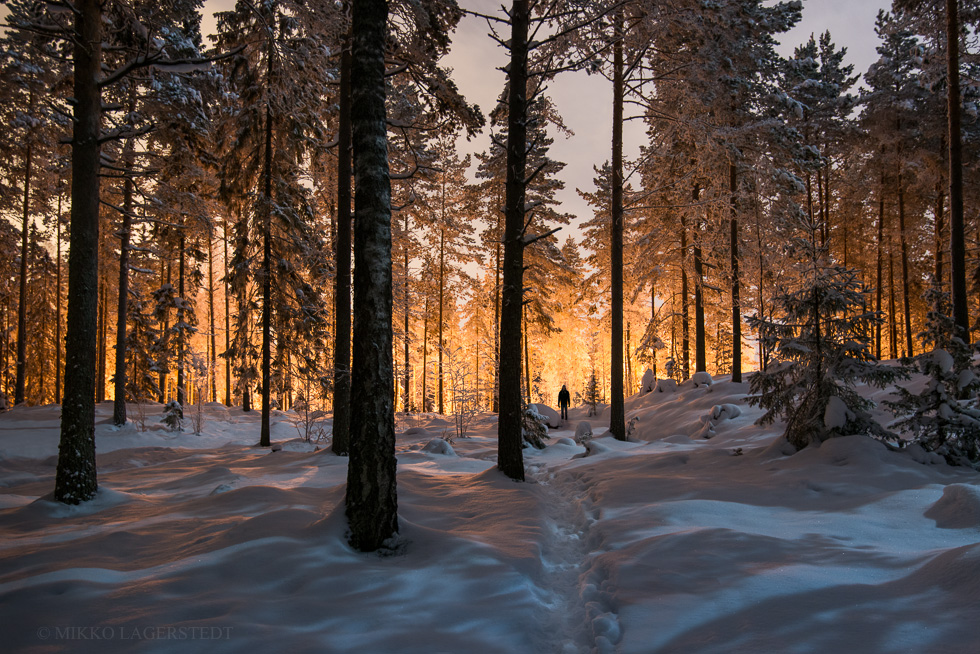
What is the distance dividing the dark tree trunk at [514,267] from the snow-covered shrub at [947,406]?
602cm

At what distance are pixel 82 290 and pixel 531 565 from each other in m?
6.85

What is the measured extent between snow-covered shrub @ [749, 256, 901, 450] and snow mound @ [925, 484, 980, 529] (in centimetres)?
218

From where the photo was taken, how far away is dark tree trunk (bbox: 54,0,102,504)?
6.00 m

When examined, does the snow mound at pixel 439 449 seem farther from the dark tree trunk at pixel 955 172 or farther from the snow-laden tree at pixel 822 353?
the dark tree trunk at pixel 955 172

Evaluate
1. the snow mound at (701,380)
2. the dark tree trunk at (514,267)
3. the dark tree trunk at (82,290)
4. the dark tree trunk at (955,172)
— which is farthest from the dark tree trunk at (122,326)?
the dark tree trunk at (955,172)

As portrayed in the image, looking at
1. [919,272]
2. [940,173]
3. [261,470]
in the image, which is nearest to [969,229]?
[940,173]

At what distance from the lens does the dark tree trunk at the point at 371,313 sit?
170 inches

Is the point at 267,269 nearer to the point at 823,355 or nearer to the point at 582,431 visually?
the point at 582,431

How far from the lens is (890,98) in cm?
1791

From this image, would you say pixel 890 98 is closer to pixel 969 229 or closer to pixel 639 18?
pixel 969 229

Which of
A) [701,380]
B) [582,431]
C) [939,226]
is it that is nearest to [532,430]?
[582,431]

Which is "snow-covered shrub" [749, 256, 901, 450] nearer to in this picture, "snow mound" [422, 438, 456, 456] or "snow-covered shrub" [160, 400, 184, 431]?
"snow mound" [422, 438, 456, 456]

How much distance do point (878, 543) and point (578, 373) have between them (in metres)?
42.8

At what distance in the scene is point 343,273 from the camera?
10.3 m
